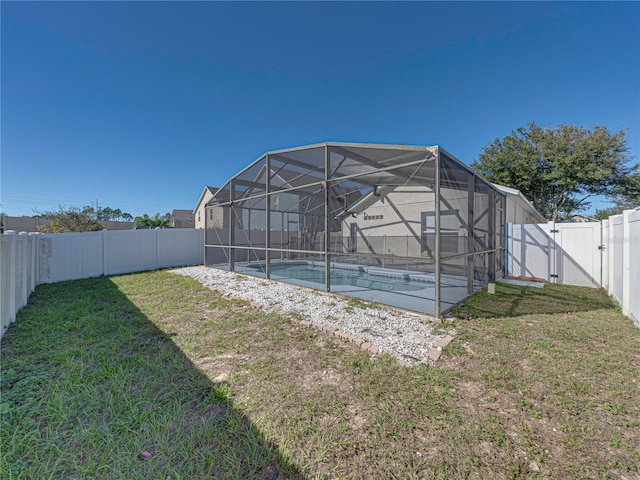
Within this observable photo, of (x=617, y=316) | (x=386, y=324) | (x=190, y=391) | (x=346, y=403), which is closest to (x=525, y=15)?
(x=617, y=316)

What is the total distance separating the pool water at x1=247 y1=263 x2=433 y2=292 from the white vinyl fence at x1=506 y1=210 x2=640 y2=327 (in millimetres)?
3111

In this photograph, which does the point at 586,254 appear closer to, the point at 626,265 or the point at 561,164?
the point at 626,265

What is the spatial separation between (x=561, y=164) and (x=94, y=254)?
24.2 meters

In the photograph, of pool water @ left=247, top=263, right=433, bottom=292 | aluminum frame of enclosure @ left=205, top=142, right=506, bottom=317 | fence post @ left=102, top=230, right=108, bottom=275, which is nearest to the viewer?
aluminum frame of enclosure @ left=205, top=142, right=506, bottom=317

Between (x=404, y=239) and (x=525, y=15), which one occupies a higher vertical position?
(x=525, y=15)

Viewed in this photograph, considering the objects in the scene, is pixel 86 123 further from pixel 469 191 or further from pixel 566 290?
pixel 566 290

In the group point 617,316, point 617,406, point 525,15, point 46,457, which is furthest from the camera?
point 525,15

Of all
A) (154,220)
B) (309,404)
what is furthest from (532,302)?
(154,220)

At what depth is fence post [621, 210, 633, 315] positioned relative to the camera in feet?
13.0

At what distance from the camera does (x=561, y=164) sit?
15391 mm

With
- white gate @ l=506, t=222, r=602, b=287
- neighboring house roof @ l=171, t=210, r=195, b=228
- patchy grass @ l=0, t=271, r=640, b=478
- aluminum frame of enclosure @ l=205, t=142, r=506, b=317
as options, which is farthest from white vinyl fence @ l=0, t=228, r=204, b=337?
neighboring house roof @ l=171, t=210, r=195, b=228

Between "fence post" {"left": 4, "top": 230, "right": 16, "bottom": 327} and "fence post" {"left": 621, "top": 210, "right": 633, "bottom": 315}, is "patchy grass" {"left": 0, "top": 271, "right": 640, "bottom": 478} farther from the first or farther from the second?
"fence post" {"left": 621, "top": 210, "right": 633, "bottom": 315}

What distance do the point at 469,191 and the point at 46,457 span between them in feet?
22.0

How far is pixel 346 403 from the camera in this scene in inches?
81.5
